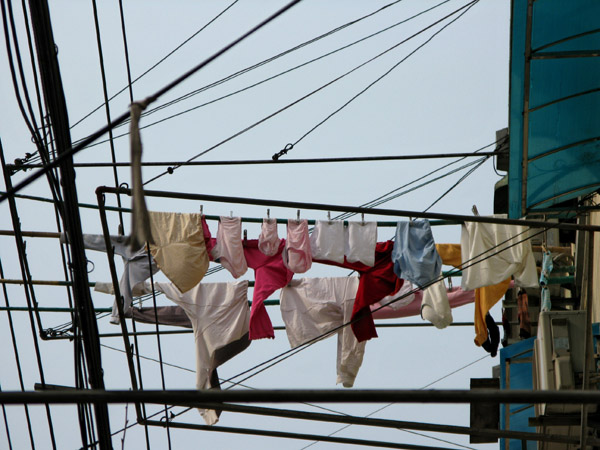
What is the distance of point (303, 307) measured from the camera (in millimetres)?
12773

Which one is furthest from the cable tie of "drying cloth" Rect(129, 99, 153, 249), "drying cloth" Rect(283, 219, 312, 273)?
"drying cloth" Rect(129, 99, 153, 249)

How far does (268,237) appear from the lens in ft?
38.2

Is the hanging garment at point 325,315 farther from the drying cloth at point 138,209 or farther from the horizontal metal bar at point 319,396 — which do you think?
the drying cloth at point 138,209

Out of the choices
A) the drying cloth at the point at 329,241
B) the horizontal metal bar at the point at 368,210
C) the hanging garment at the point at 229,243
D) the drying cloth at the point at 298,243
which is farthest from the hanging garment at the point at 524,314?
the horizontal metal bar at the point at 368,210

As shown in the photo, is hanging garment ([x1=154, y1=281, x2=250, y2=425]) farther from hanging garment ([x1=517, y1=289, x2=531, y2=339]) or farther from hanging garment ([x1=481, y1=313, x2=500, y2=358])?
hanging garment ([x1=517, y1=289, x2=531, y2=339])

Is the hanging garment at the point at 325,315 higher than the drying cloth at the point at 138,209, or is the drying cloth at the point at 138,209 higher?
the drying cloth at the point at 138,209

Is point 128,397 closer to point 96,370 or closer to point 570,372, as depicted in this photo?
point 96,370

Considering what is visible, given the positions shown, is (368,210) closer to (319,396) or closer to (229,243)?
(319,396)

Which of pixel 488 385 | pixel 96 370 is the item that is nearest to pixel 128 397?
pixel 96 370

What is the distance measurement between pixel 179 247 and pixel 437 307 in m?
3.25

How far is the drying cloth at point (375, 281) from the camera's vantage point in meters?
11.8

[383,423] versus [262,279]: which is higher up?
[262,279]

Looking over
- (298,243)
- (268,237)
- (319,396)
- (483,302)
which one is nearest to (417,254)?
(298,243)

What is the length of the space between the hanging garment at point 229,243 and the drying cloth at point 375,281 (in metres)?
0.96
